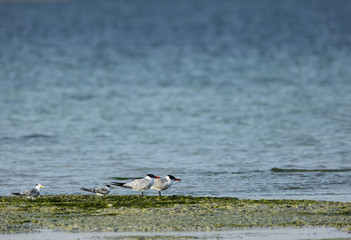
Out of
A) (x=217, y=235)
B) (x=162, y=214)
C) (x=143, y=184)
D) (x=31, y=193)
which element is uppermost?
(x=143, y=184)

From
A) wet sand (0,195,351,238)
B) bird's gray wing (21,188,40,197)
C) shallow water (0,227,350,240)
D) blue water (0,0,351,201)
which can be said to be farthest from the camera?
blue water (0,0,351,201)

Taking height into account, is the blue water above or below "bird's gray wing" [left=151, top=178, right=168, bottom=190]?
above

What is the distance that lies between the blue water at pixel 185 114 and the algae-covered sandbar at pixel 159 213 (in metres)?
1.30

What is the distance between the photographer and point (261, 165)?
52.4ft

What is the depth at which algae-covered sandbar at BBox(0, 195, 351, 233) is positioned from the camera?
980cm

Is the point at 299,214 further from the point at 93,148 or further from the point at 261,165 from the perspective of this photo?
the point at 93,148

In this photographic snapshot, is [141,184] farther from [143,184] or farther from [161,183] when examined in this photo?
[161,183]

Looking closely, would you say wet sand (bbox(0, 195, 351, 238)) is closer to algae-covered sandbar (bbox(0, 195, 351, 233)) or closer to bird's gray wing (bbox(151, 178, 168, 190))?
algae-covered sandbar (bbox(0, 195, 351, 233))

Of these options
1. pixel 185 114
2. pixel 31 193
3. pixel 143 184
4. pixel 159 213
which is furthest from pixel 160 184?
pixel 185 114

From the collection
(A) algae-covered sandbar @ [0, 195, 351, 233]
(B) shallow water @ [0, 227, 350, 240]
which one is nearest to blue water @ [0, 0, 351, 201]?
(A) algae-covered sandbar @ [0, 195, 351, 233]

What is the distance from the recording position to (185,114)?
989 inches

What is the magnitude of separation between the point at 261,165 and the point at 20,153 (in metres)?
6.08

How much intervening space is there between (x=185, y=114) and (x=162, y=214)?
14724 mm

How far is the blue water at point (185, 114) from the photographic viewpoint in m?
14.8
